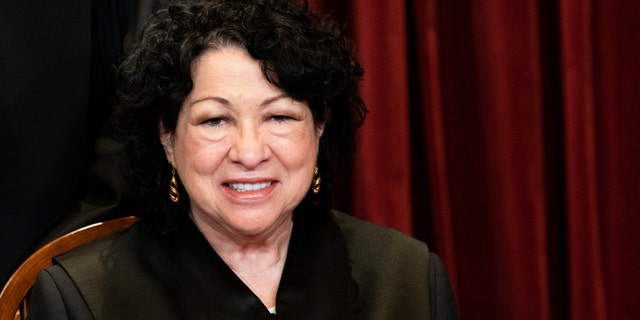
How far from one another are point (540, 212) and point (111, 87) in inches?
42.6

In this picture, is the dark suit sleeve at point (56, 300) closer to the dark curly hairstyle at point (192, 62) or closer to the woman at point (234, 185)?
the woman at point (234, 185)

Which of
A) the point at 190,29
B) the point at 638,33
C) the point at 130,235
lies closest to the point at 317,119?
the point at 190,29

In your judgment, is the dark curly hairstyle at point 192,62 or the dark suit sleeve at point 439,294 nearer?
the dark curly hairstyle at point 192,62

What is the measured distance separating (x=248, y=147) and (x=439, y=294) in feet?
1.73

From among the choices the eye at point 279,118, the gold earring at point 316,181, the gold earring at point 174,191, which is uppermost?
the eye at point 279,118

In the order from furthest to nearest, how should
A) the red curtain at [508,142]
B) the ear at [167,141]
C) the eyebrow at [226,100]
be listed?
the red curtain at [508,142], the ear at [167,141], the eyebrow at [226,100]

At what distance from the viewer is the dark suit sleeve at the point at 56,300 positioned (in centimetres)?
158

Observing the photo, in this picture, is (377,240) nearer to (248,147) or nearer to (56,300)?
(248,147)

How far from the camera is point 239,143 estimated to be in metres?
1.56

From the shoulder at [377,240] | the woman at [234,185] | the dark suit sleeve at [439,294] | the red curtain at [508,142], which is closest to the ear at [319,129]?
the woman at [234,185]

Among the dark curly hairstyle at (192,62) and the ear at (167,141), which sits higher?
the dark curly hairstyle at (192,62)

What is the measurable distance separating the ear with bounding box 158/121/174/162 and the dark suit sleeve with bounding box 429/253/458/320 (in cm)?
56

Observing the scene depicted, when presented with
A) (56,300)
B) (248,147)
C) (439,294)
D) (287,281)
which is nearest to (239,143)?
(248,147)

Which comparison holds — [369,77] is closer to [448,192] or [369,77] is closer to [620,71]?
[448,192]
